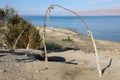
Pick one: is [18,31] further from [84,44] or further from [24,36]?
[84,44]

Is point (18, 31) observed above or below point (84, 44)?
above

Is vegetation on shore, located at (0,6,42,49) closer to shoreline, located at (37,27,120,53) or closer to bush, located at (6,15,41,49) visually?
bush, located at (6,15,41,49)

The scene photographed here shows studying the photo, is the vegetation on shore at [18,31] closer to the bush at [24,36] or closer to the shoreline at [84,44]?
the bush at [24,36]

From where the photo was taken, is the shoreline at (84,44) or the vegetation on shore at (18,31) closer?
the vegetation on shore at (18,31)

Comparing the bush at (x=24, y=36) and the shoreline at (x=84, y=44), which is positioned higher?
the bush at (x=24, y=36)

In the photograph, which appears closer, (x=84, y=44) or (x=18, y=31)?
(x=18, y=31)

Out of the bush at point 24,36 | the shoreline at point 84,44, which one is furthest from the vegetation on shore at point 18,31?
the shoreline at point 84,44

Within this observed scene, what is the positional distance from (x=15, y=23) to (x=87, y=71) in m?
12.4

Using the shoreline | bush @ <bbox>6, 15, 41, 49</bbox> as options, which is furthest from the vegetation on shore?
the shoreline

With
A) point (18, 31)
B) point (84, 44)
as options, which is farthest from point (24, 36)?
point (84, 44)

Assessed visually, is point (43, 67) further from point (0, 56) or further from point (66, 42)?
point (66, 42)

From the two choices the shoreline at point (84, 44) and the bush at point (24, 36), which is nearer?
the bush at point (24, 36)

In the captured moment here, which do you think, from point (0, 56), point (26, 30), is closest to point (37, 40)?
point (26, 30)

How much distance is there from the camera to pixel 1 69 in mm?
13023
